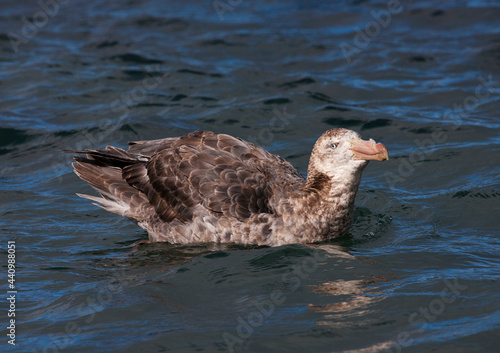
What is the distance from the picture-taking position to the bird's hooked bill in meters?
8.21

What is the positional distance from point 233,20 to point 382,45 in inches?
157

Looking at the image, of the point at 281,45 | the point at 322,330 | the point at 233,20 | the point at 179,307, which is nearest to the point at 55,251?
the point at 179,307

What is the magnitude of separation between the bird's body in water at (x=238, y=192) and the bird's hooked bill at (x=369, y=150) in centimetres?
1

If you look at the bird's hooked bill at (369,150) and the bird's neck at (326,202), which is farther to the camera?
the bird's neck at (326,202)

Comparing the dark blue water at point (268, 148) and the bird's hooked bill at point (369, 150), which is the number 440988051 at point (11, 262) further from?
the bird's hooked bill at point (369, 150)

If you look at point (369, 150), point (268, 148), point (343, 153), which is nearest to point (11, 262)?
point (343, 153)

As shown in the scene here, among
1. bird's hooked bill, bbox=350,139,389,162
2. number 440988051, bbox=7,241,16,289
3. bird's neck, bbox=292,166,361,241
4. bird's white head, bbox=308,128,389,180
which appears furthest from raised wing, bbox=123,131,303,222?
number 440988051, bbox=7,241,16,289

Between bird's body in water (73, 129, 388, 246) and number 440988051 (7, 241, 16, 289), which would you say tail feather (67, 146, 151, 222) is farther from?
number 440988051 (7, 241, 16, 289)

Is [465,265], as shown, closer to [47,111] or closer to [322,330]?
[322,330]

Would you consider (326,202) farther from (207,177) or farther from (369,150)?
(207,177)

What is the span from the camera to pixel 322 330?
23.1 ft

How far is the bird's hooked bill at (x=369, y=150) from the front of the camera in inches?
323

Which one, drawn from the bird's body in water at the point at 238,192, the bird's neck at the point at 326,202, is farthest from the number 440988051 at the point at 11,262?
the bird's neck at the point at 326,202

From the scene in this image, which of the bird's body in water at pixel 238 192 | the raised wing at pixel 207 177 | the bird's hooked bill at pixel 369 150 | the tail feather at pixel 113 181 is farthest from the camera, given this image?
the tail feather at pixel 113 181
